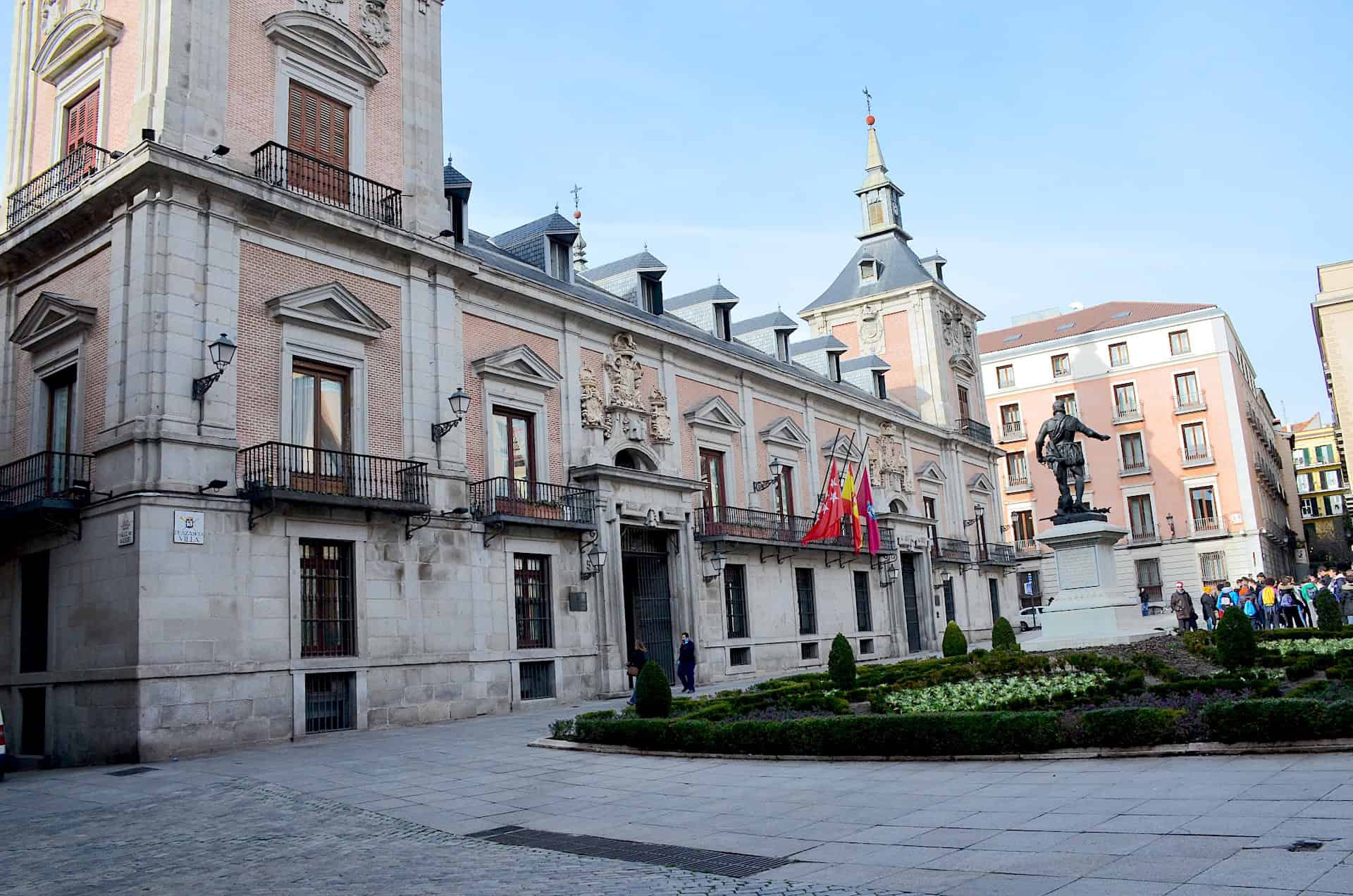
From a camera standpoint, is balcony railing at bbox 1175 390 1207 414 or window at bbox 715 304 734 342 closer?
window at bbox 715 304 734 342

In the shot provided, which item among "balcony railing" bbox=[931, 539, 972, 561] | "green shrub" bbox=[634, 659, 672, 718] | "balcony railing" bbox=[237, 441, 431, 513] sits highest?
"balcony railing" bbox=[237, 441, 431, 513]

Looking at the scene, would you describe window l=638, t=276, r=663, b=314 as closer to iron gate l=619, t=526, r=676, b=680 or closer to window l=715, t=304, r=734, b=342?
window l=715, t=304, r=734, b=342

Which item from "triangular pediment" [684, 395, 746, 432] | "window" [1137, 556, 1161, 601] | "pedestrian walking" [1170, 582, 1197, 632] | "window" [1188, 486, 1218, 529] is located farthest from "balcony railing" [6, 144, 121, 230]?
"window" [1188, 486, 1218, 529]

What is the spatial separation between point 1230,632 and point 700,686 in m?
12.8

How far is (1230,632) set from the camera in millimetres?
17109

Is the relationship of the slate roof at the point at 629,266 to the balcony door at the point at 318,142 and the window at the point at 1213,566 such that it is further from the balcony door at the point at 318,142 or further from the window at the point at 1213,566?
the window at the point at 1213,566

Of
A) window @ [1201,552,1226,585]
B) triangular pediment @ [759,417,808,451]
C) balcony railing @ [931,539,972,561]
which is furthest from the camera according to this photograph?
window @ [1201,552,1226,585]

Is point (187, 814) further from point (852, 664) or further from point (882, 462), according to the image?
point (882, 462)

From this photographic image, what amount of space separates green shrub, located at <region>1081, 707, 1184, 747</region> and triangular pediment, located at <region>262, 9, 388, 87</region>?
18776 millimetres

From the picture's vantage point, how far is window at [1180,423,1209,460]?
5725cm

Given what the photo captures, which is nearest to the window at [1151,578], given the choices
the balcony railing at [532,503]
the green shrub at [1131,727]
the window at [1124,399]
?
the window at [1124,399]

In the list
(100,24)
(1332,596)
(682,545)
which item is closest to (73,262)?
(100,24)

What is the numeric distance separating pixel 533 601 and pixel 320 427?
245 inches

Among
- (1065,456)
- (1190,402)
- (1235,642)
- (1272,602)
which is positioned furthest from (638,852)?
(1190,402)
